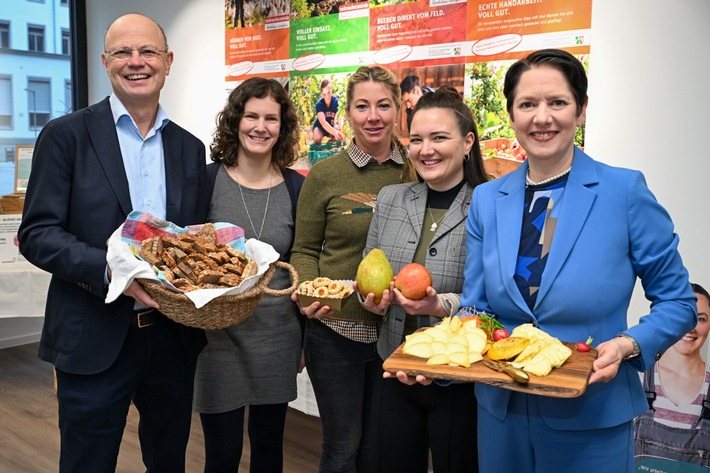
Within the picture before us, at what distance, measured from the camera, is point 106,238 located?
6.18 feet

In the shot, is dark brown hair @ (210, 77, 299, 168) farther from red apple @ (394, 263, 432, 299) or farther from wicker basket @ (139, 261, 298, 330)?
red apple @ (394, 263, 432, 299)

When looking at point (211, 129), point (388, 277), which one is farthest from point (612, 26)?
point (211, 129)

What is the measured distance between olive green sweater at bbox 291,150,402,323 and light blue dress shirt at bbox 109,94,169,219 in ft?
1.58

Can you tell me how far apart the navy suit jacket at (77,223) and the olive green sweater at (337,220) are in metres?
0.60

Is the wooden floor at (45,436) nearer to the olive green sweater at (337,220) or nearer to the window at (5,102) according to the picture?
the olive green sweater at (337,220)

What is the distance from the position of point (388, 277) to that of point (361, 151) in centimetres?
63

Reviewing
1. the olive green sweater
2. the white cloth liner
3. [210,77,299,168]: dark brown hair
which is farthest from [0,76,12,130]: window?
the white cloth liner

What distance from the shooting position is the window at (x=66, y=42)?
5440 millimetres

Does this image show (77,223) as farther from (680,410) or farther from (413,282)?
(680,410)

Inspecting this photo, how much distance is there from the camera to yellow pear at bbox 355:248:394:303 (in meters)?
1.77

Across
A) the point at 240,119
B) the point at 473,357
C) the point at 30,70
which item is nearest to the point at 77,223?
the point at 240,119

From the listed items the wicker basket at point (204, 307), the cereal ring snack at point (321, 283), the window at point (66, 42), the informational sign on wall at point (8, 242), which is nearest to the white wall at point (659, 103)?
the cereal ring snack at point (321, 283)

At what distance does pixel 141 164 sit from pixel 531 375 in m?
1.31

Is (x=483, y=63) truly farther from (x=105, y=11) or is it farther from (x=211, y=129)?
(x=105, y=11)
